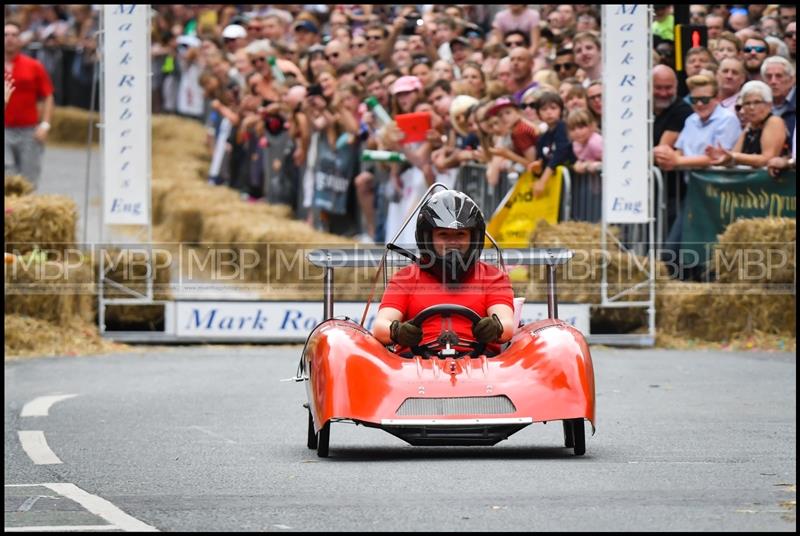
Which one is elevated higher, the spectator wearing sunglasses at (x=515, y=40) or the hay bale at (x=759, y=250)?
the spectator wearing sunglasses at (x=515, y=40)

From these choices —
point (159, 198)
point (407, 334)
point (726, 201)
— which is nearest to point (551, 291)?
point (407, 334)

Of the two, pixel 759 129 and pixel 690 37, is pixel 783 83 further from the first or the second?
pixel 690 37

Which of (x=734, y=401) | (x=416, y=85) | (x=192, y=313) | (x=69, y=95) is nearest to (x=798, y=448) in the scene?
(x=734, y=401)

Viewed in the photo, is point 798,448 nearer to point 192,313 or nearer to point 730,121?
point 730,121

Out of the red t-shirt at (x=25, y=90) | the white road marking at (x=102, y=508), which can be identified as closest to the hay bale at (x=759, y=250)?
the white road marking at (x=102, y=508)

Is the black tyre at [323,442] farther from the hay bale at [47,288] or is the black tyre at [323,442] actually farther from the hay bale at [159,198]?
the hay bale at [159,198]

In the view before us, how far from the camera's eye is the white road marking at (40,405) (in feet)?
42.9

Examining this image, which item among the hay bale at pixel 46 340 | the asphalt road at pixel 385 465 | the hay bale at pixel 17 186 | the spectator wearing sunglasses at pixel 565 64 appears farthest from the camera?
the hay bale at pixel 17 186

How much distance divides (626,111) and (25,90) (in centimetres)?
1044

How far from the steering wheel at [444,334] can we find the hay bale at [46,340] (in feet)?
27.8

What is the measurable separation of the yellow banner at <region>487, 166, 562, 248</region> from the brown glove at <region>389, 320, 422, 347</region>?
8326 millimetres

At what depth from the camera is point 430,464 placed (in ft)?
31.3

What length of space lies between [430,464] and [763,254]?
836cm

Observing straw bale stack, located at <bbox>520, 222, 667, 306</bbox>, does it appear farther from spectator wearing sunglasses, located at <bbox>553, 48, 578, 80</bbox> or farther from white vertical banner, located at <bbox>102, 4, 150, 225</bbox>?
white vertical banner, located at <bbox>102, 4, 150, 225</bbox>
